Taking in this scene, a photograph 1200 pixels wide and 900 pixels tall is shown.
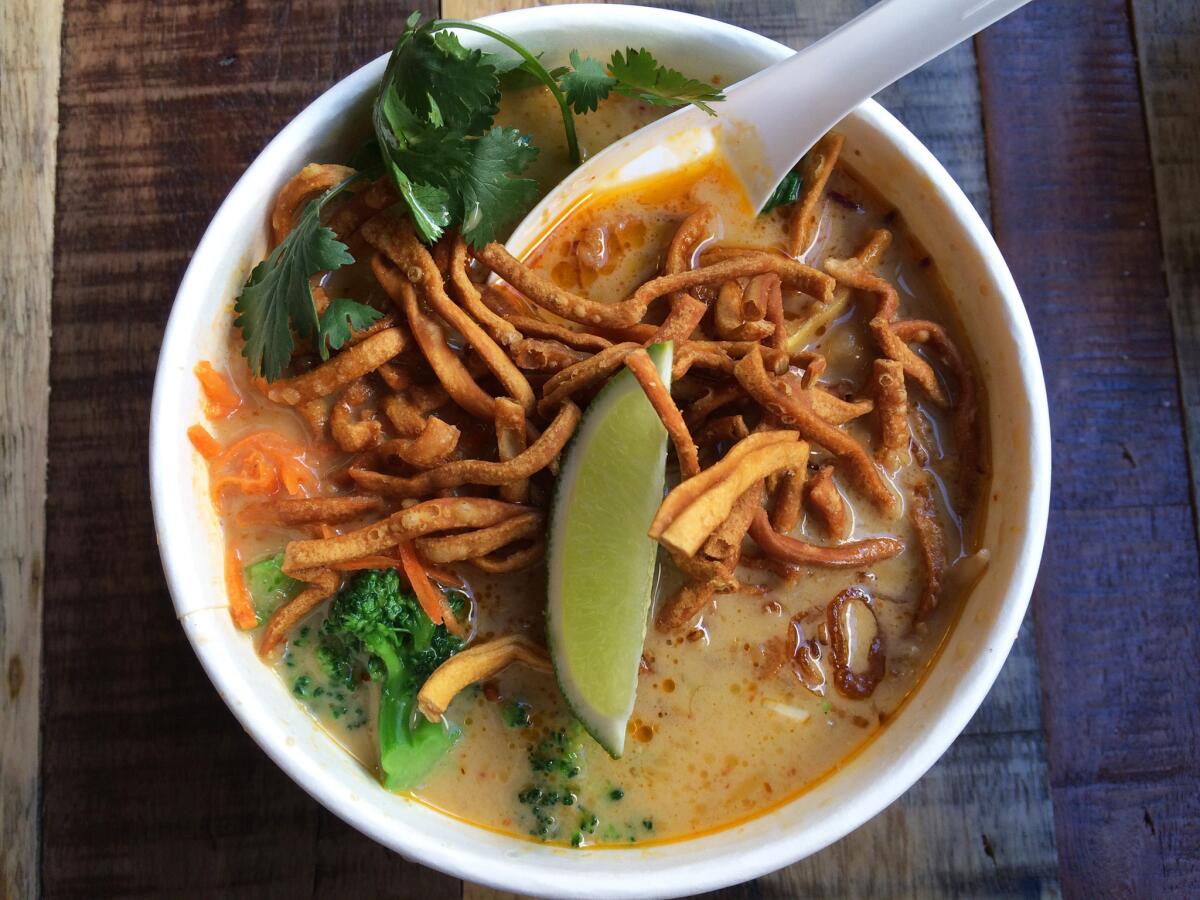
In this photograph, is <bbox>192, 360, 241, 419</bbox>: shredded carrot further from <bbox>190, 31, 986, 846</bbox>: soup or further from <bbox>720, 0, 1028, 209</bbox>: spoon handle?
<bbox>720, 0, 1028, 209</bbox>: spoon handle

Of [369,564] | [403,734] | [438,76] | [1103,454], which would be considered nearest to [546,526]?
[369,564]

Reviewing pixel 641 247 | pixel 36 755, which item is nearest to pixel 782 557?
pixel 641 247

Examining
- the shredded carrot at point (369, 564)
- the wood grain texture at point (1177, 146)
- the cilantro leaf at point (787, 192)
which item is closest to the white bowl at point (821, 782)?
the cilantro leaf at point (787, 192)

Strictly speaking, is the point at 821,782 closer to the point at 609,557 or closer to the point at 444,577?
the point at 609,557

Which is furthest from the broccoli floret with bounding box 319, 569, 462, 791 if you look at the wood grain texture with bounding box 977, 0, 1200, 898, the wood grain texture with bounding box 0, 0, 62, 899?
the wood grain texture with bounding box 977, 0, 1200, 898

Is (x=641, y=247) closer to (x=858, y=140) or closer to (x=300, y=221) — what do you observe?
(x=858, y=140)
